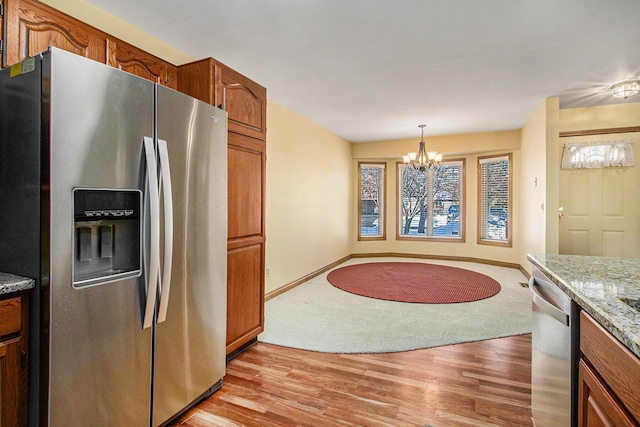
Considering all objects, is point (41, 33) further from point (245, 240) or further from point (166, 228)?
point (245, 240)

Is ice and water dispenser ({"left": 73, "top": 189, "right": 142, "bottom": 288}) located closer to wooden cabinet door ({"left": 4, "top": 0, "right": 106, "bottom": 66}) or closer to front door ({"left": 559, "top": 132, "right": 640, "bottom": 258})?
wooden cabinet door ({"left": 4, "top": 0, "right": 106, "bottom": 66})

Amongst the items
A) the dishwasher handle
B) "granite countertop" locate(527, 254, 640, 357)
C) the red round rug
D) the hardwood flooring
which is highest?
"granite countertop" locate(527, 254, 640, 357)

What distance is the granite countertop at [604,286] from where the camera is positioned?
2.77ft

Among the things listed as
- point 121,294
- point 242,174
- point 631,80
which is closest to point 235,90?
point 242,174

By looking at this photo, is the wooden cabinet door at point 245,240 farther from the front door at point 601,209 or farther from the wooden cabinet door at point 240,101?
the front door at point 601,209

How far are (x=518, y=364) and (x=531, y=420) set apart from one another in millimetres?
734

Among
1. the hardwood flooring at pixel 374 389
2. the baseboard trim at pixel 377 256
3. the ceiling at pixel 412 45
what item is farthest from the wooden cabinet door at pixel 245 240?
the baseboard trim at pixel 377 256

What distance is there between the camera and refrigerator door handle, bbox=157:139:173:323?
5.38 ft

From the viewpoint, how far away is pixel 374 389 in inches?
84.9

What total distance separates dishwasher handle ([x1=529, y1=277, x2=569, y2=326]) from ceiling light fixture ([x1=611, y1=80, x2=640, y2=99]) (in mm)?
3187

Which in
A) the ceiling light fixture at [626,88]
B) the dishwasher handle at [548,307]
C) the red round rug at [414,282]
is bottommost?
the red round rug at [414,282]

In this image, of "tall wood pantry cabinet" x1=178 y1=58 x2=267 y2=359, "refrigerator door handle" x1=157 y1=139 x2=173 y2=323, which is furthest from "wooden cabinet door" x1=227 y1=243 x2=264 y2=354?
"refrigerator door handle" x1=157 y1=139 x2=173 y2=323

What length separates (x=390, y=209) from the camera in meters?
7.30

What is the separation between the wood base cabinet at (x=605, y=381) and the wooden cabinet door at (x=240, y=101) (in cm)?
233
